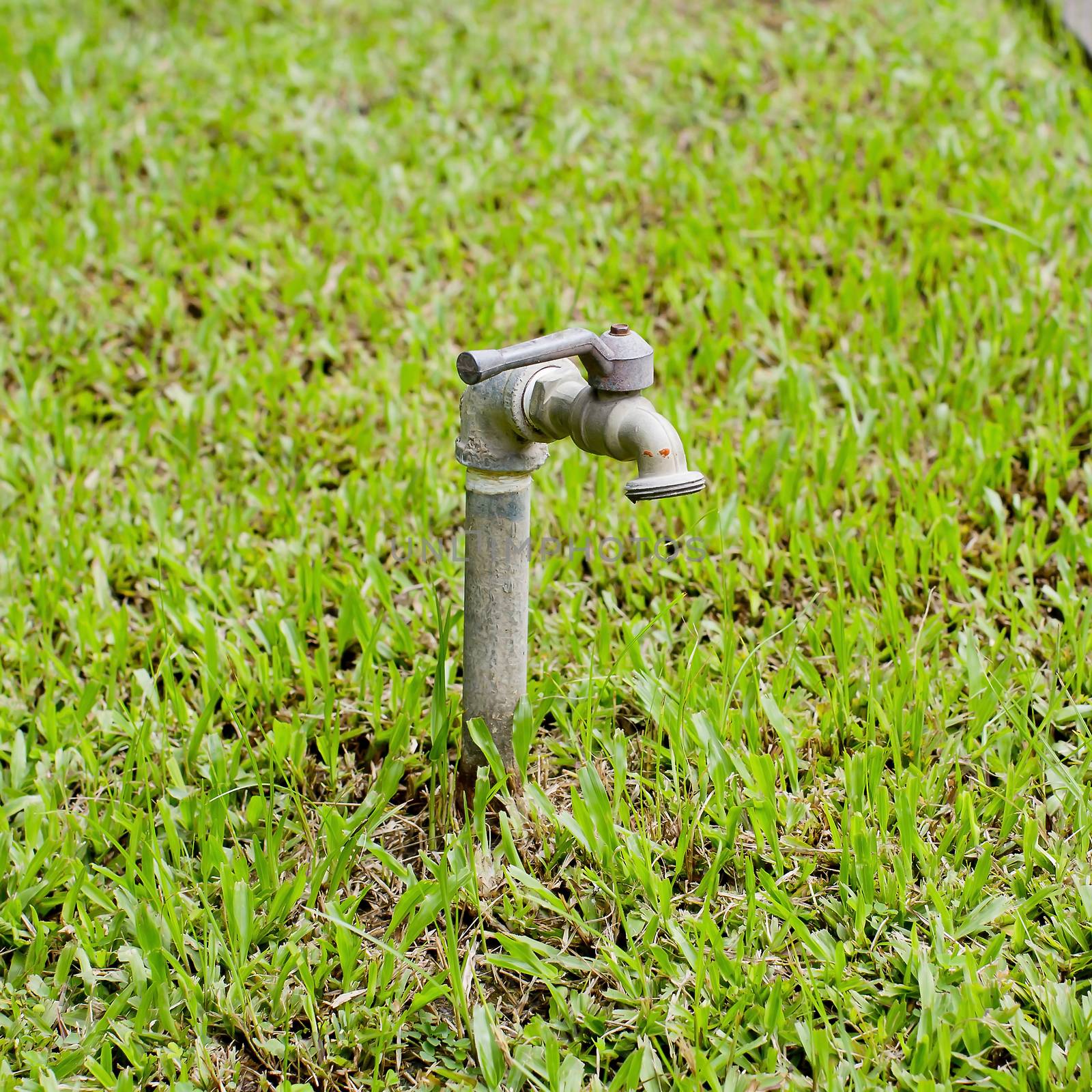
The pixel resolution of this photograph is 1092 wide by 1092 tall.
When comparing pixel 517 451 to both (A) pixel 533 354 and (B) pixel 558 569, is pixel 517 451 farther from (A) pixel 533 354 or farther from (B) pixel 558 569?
(B) pixel 558 569

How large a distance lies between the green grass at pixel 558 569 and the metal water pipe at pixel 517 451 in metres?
0.09

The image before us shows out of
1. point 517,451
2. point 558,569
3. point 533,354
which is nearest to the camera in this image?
point 533,354

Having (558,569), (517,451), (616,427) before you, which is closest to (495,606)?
(517,451)

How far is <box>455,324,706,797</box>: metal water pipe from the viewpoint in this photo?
163 centimetres

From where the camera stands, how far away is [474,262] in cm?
365

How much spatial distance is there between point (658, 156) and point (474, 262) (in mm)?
840

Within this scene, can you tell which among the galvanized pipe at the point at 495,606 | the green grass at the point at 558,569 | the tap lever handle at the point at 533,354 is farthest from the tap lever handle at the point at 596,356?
the green grass at the point at 558,569

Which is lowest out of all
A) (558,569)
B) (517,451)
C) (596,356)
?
(558,569)

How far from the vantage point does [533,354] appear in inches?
64.3

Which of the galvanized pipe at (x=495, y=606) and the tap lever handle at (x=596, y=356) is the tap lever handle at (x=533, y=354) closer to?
the tap lever handle at (x=596, y=356)

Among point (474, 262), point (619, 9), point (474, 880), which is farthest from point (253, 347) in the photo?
point (619, 9)

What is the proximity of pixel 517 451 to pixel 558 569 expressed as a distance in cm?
79

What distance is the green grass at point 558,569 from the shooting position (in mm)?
1729

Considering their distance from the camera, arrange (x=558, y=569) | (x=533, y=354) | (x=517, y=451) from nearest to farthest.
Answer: (x=533, y=354), (x=517, y=451), (x=558, y=569)
